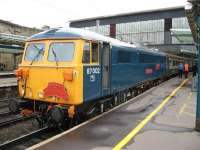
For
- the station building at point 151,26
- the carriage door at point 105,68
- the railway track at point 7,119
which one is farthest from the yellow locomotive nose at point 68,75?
the station building at point 151,26

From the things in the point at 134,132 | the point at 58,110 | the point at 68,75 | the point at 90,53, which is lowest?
the point at 134,132

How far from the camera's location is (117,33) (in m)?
60.0

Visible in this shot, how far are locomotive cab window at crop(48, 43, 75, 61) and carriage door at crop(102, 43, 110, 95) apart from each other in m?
1.86

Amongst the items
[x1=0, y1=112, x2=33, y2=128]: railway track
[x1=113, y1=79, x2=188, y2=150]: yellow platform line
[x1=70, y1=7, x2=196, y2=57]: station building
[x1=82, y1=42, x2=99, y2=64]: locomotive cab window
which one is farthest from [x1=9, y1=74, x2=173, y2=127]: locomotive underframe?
[x1=70, y1=7, x2=196, y2=57]: station building

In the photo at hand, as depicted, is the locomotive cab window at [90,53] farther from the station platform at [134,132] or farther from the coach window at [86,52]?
the station platform at [134,132]

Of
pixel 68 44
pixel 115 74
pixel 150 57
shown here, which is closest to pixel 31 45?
pixel 68 44

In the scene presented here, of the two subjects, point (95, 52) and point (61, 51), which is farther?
point (95, 52)

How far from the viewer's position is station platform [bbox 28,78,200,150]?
7312 millimetres

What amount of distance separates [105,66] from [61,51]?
2239 millimetres

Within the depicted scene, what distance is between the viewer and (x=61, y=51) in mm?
9477

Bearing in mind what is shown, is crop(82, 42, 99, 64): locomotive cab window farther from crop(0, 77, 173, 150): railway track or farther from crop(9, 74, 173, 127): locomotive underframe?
crop(0, 77, 173, 150): railway track

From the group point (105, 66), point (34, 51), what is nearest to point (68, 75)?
point (34, 51)

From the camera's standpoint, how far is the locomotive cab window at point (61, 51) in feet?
30.5

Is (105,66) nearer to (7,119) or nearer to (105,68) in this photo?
(105,68)
